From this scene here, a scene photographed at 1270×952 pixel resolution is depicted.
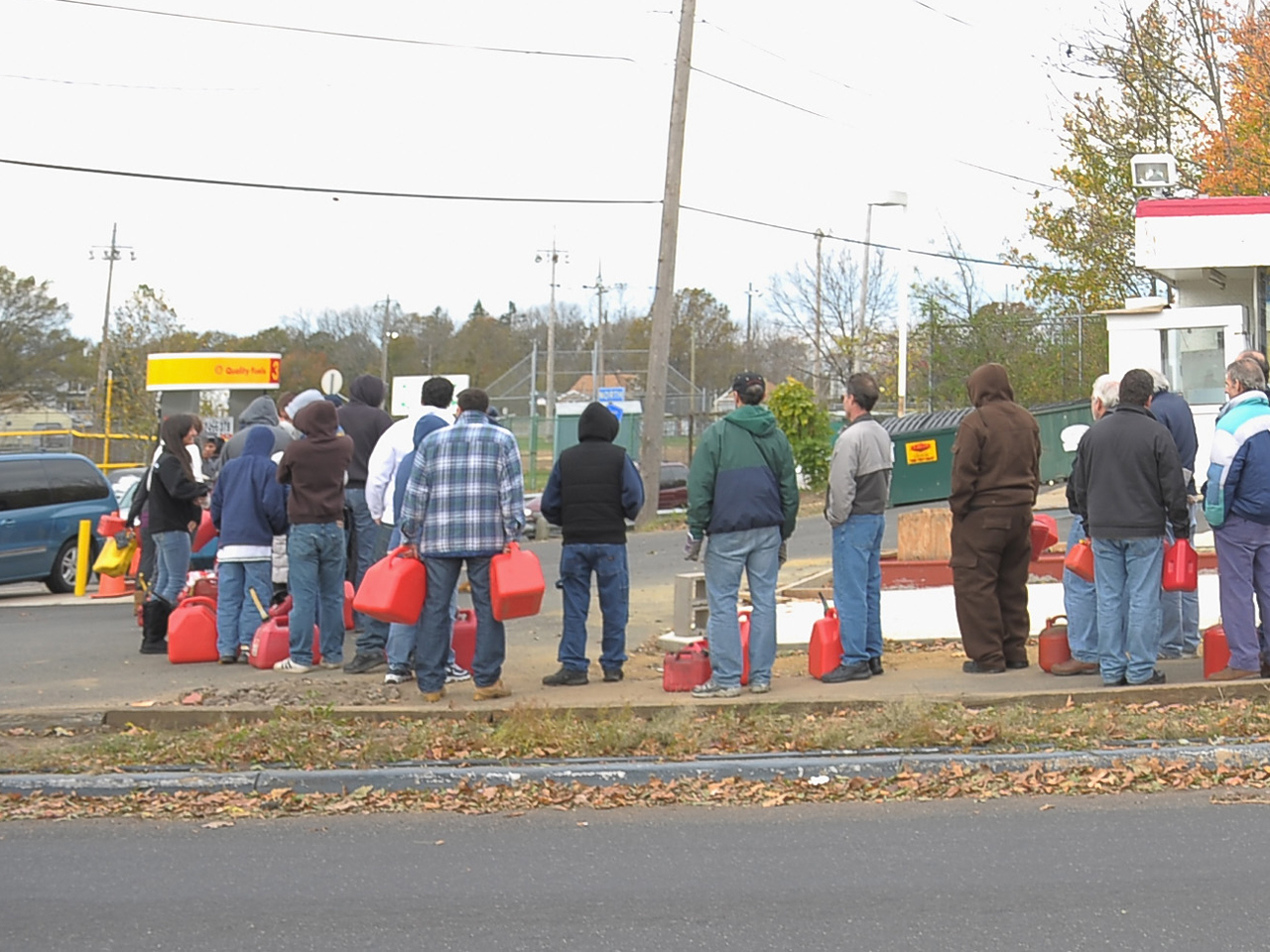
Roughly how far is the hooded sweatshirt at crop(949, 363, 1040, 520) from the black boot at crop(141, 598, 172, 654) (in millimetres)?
6423

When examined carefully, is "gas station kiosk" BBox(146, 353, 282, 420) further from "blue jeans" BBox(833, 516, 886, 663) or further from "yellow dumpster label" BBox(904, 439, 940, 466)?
"blue jeans" BBox(833, 516, 886, 663)

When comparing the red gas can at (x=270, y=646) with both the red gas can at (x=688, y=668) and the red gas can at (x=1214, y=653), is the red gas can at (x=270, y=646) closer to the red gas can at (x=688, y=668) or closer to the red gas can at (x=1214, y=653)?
the red gas can at (x=688, y=668)

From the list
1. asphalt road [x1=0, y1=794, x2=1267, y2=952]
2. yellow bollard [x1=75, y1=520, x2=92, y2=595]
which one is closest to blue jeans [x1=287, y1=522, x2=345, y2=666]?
asphalt road [x1=0, y1=794, x2=1267, y2=952]

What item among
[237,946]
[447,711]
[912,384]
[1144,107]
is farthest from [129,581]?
[912,384]

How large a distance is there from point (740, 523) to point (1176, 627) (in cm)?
319

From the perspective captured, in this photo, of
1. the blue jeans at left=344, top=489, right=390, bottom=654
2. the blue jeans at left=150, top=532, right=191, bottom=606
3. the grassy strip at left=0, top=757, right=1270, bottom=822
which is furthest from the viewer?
the blue jeans at left=150, top=532, right=191, bottom=606

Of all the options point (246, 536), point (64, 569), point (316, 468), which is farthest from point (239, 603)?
point (64, 569)

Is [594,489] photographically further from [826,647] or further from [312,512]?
[312,512]

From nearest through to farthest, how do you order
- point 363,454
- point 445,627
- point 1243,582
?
point 1243,582
point 445,627
point 363,454

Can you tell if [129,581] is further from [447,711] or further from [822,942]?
[822,942]

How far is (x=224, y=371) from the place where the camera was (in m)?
24.9

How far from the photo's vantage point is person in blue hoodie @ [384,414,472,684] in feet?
33.0

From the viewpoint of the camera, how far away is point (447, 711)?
A: 9.08 m

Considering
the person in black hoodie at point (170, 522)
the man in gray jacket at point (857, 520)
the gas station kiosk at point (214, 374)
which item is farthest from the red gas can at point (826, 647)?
the gas station kiosk at point (214, 374)
